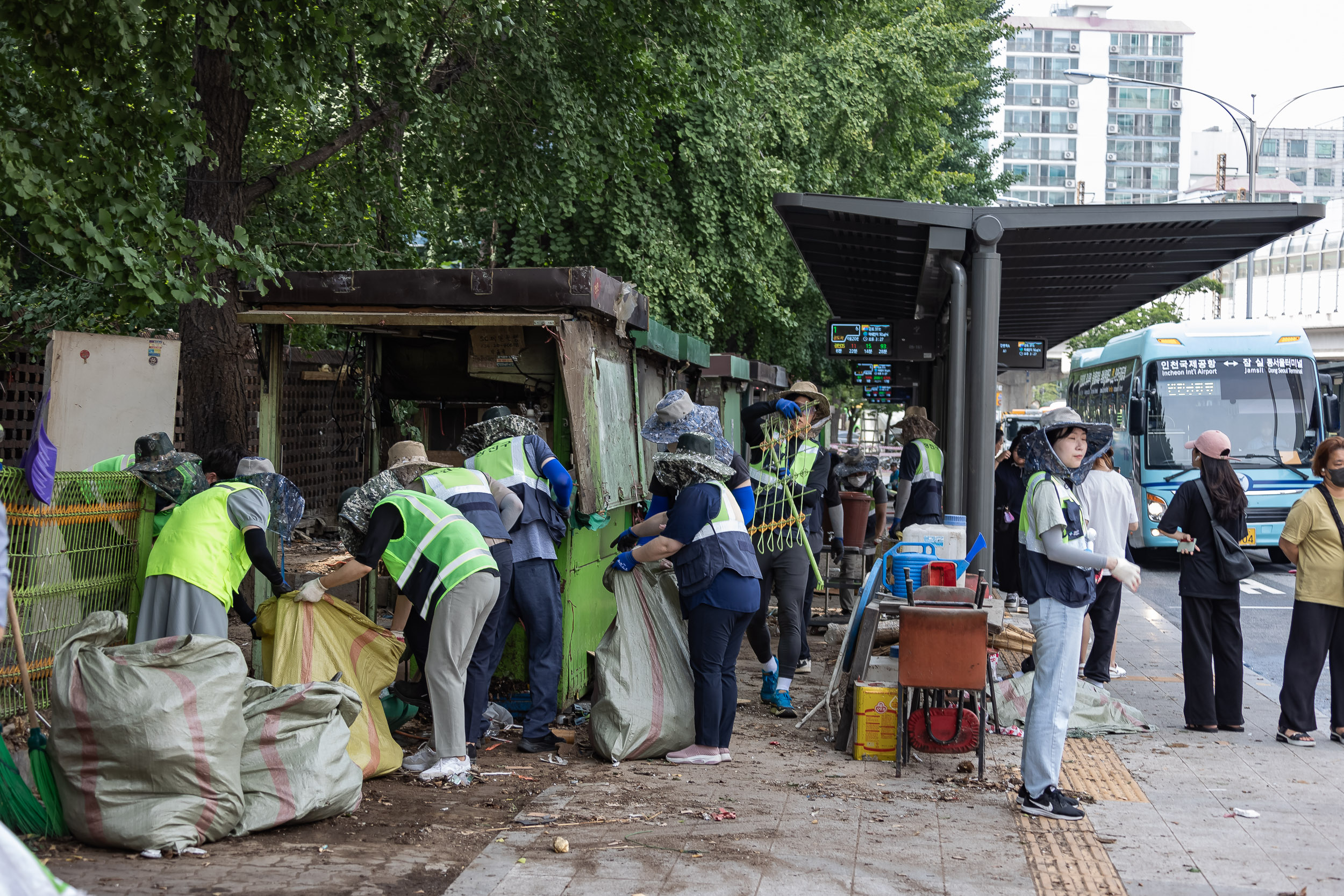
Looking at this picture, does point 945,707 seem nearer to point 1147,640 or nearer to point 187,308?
point 1147,640

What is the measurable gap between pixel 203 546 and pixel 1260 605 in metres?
11.0

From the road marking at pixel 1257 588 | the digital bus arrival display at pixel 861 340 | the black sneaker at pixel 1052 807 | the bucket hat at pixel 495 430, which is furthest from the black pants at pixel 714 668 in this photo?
the road marking at pixel 1257 588

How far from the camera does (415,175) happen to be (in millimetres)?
12953

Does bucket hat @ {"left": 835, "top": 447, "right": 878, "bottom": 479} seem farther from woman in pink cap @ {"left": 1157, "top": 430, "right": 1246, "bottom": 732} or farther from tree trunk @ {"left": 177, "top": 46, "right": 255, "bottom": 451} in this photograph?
tree trunk @ {"left": 177, "top": 46, "right": 255, "bottom": 451}

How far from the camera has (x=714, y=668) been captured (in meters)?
6.18

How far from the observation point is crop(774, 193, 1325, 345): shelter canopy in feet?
26.8

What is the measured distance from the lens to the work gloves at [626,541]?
6715mm

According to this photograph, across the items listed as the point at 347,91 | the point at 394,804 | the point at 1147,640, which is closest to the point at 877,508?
the point at 1147,640

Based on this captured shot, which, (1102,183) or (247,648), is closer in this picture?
(247,648)

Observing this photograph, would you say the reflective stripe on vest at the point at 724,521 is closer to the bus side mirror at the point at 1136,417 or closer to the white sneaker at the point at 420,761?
the white sneaker at the point at 420,761

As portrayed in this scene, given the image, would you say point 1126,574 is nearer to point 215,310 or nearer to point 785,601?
point 785,601

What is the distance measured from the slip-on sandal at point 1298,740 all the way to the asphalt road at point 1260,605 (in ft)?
3.90

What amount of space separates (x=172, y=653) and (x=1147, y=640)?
8567 millimetres

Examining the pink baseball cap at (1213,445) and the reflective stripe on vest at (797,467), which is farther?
the reflective stripe on vest at (797,467)
